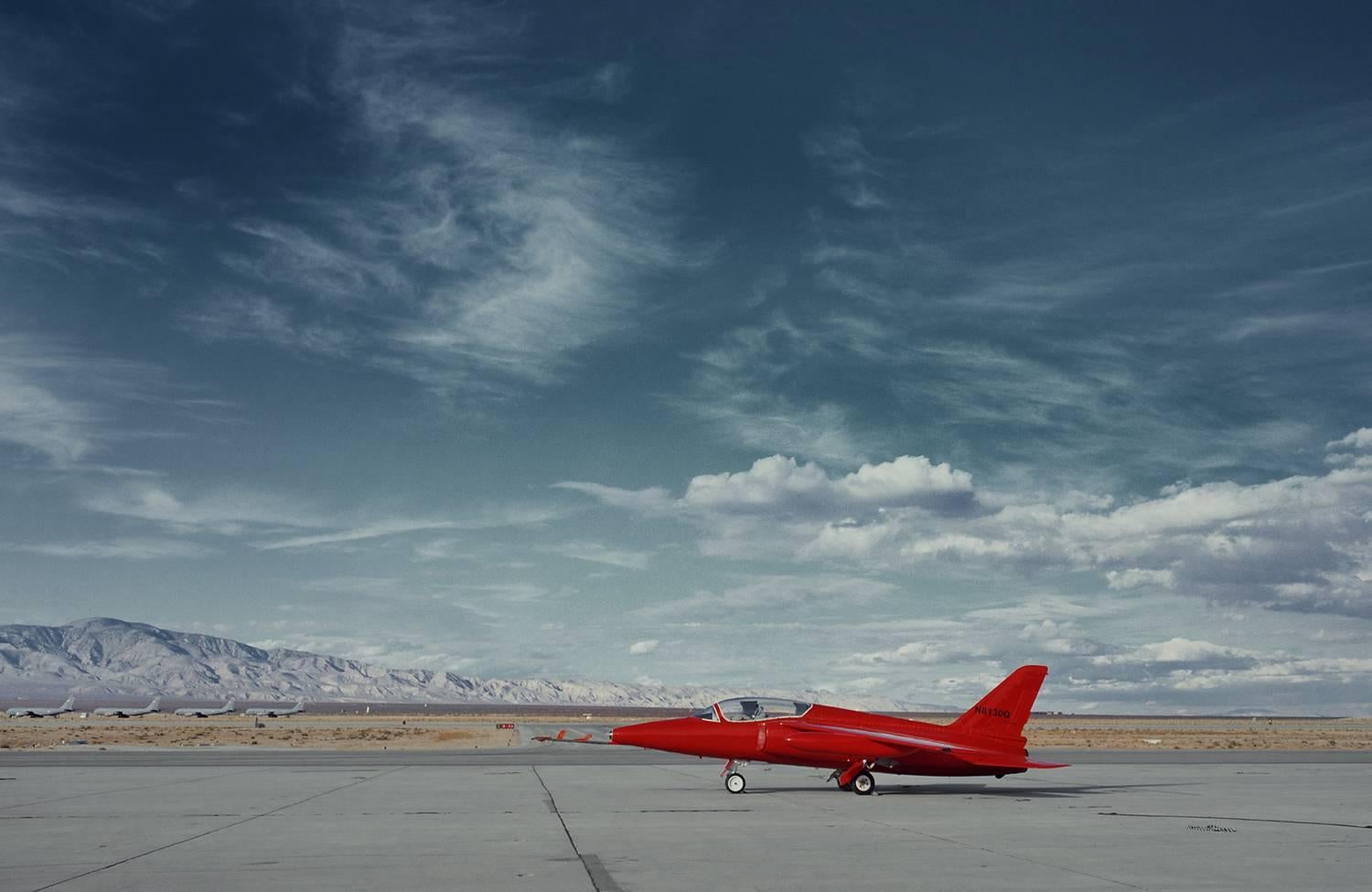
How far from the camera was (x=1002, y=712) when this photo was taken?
34.7m

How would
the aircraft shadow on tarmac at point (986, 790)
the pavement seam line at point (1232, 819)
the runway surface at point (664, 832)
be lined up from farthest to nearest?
the aircraft shadow on tarmac at point (986, 790) → the pavement seam line at point (1232, 819) → the runway surface at point (664, 832)

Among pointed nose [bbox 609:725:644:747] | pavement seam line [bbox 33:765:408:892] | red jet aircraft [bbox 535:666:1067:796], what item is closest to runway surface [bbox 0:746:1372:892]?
pavement seam line [bbox 33:765:408:892]

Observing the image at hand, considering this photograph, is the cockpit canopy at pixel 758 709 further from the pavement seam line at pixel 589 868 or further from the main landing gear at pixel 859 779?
the pavement seam line at pixel 589 868

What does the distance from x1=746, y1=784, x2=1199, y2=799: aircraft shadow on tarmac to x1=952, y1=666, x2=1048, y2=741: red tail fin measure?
1.84 meters

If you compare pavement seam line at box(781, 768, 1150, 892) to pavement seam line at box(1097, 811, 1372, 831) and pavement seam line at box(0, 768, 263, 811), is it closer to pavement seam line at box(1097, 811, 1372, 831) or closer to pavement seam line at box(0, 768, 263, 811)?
pavement seam line at box(1097, 811, 1372, 831)

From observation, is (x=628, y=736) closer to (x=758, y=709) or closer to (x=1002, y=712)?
(x=758, y=709)

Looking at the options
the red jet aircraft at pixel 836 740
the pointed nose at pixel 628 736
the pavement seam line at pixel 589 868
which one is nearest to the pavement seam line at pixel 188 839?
the pavement seam line at pixel 589 868

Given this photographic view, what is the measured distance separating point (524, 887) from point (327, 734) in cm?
8736

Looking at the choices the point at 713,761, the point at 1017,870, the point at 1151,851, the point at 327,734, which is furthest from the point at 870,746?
the point at 327,734

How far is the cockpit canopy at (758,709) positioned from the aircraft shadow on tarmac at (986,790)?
2.22m

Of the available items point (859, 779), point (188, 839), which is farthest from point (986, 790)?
point (188, 839)

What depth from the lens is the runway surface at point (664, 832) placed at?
55.3 ft

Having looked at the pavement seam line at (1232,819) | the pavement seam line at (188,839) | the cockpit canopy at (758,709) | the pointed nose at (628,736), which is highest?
the cockpit canopy at (758,709)

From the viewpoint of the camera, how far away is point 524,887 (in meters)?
15.7
